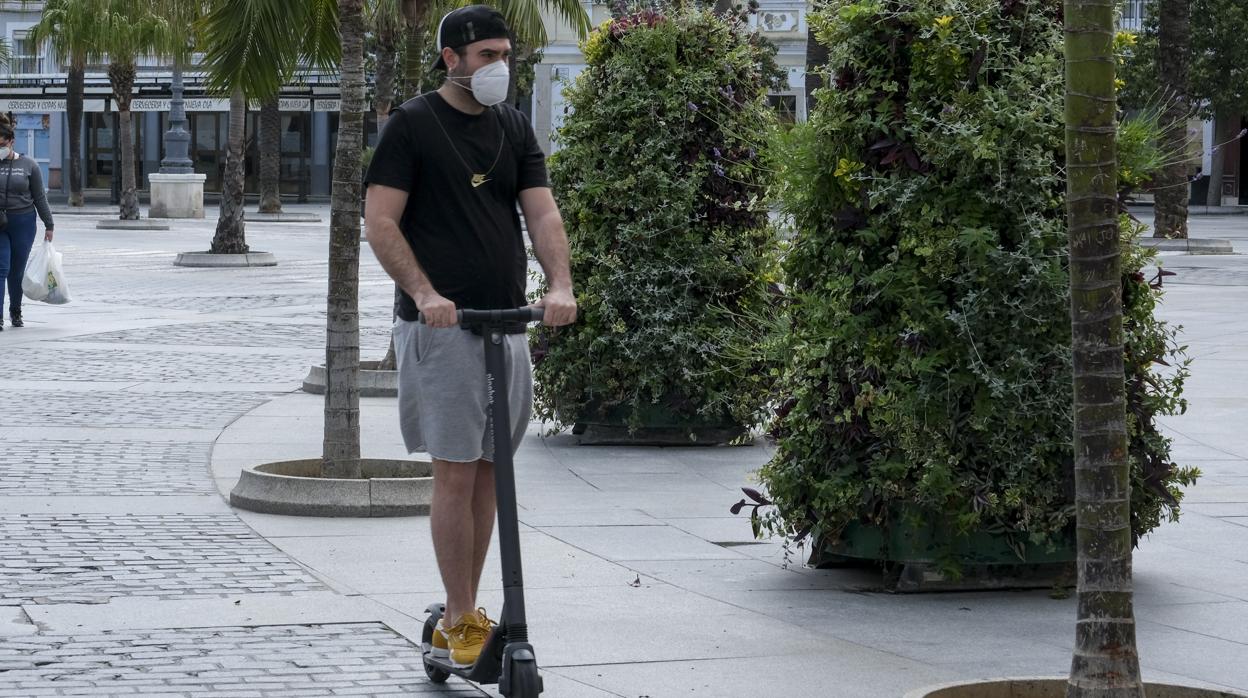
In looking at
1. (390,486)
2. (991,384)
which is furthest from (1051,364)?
(390,486)

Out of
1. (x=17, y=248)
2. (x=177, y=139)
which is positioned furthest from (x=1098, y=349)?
(x=177, y=139)

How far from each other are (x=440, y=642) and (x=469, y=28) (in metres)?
1.76

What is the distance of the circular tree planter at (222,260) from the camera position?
89.8 feet

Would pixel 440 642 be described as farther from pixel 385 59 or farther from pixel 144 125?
pixel 144 125

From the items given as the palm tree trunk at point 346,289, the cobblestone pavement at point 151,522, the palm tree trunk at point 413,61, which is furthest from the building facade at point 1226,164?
the palm tree trunk at point 346,289

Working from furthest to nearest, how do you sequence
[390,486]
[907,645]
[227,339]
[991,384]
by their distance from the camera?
[227,339]
[390,486]
[991,384]
[907,645]

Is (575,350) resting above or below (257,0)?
below

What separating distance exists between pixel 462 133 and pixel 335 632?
1.71 metres

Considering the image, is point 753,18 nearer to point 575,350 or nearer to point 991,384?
point 575,350

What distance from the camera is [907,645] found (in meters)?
5.55

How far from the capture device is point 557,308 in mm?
4715

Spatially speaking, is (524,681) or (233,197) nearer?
(524,681)

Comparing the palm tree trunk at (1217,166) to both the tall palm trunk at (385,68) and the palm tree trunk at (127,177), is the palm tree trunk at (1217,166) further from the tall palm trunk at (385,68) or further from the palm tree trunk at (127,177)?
the tall palm trunk at (385,68)

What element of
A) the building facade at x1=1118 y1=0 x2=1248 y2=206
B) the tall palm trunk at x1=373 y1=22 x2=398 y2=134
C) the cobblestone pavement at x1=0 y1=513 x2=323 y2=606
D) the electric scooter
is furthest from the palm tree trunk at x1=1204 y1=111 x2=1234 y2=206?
the electric scooter
